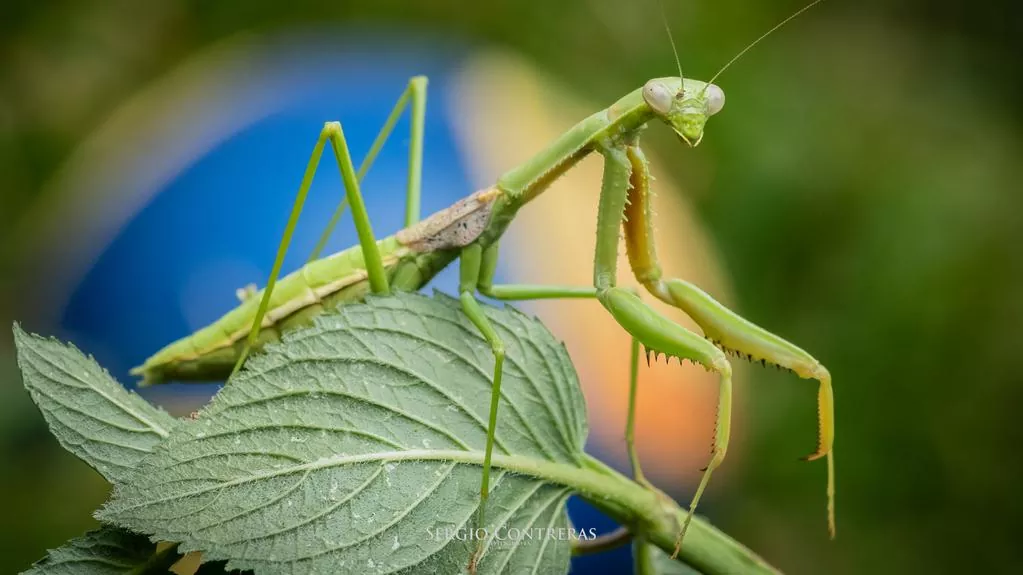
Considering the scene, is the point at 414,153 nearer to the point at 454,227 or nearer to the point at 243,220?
the point at 454,227

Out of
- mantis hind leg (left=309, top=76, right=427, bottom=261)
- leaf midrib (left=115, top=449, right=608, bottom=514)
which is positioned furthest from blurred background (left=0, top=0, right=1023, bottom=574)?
leaf midrib (left=115, top=449, right=608, bottom=514)

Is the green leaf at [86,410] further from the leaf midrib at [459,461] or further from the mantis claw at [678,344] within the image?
the mantis claw at [678,344]

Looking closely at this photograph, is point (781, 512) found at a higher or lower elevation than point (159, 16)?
lower

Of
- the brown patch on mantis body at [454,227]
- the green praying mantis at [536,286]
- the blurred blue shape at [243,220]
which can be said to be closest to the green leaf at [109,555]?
the green praying mantis at [536,286]

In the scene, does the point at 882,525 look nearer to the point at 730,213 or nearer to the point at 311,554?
the point at 730,213

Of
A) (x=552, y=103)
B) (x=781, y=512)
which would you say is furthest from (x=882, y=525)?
(x=552, y=103)
